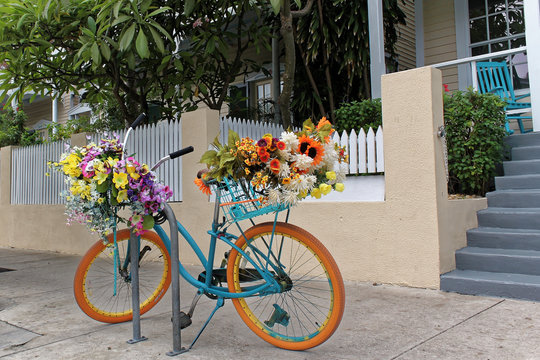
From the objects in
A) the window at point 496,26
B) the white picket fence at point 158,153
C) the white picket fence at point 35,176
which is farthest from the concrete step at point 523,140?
the white picket fence at point 35,176

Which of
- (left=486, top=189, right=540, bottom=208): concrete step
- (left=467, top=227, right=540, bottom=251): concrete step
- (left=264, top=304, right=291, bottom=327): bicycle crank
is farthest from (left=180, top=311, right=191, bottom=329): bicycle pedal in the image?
(left=486, top=189, right=540, bottom=208): concrete step

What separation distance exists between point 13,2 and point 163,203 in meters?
4.74

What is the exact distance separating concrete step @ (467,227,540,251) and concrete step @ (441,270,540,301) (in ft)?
1.31

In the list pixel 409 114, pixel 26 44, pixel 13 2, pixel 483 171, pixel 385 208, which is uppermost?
pixel 13 2

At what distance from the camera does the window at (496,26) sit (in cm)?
881

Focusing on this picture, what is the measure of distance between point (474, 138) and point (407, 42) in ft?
20.5

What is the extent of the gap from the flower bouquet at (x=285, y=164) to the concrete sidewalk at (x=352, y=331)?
3.39ft

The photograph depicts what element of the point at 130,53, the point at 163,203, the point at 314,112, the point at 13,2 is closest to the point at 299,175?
the point at 163,203

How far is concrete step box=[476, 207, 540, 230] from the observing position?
4.54 meters

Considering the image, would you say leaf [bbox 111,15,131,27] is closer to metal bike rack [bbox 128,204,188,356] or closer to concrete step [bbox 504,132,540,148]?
metal bike rack [bbox 128,204,188,356]

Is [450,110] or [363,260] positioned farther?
[450,110]

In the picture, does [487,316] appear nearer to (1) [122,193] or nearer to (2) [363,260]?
(2) [363,260]

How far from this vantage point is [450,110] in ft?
17.1

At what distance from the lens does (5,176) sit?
32.7 ft
